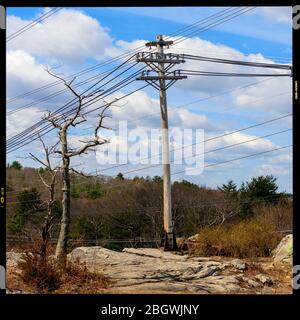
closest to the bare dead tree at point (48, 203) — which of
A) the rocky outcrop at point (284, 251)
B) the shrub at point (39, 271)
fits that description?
the shrub at point (39, 271)

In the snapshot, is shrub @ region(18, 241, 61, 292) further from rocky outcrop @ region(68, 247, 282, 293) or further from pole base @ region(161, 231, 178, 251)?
pole base @ region(161, 231, 178, 251)

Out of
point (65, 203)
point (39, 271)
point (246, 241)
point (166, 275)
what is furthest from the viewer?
point (246, 241)

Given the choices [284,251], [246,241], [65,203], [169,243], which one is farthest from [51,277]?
[169,243]

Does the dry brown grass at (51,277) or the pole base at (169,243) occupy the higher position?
the dry brown grass at (51,277)

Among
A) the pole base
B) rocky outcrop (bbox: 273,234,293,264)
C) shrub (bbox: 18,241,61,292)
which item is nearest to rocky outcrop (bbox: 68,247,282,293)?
shrub (bbox: 18,241,61,292)

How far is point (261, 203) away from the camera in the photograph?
82.2 feet

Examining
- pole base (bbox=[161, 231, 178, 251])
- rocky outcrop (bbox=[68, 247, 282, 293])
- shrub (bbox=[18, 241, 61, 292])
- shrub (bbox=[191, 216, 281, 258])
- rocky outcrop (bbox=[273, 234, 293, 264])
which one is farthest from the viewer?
pole base (bbox=[161, 231, 178, 251])

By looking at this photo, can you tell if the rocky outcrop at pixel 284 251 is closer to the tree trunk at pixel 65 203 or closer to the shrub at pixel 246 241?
the shrub at pixel 246 241

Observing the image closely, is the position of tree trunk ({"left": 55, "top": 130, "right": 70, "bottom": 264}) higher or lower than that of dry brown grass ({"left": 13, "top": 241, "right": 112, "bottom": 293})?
higher

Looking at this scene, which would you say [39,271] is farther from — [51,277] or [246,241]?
[246,241]

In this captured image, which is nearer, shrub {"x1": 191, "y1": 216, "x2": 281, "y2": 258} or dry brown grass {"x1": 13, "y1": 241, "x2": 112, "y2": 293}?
dry brown grass {"x1": 13, "y1": 241, "x2": 112, "y2": 293}
